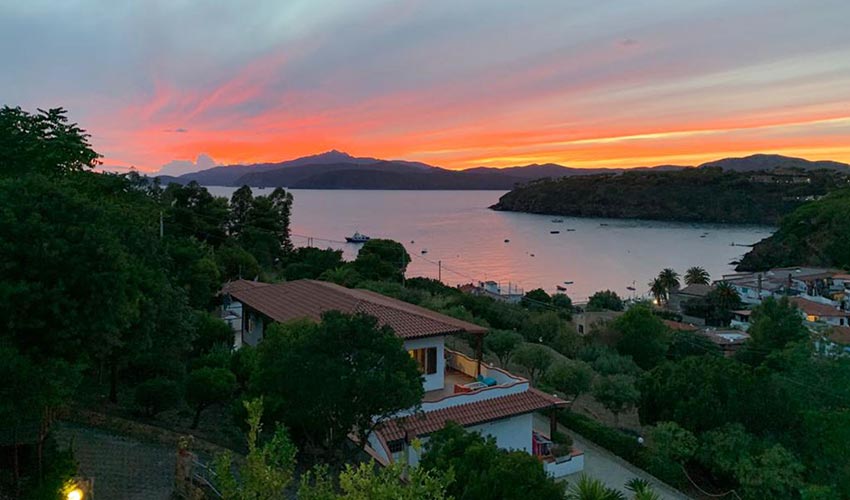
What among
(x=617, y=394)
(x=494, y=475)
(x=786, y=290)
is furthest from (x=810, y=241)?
(x=494, y=475)

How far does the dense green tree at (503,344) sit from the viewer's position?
86.0 ft

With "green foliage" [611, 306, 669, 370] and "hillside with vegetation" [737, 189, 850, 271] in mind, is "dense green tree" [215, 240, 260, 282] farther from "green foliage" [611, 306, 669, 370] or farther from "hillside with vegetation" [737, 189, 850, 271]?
"hillside with vegetation" [737, 189, 850, 271]

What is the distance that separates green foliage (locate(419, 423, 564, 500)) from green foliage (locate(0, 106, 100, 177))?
13724 millimetres

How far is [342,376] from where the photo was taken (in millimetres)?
10242

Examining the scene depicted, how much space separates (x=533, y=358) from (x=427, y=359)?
896 centimetres

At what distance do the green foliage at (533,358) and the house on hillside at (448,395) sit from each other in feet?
19.2

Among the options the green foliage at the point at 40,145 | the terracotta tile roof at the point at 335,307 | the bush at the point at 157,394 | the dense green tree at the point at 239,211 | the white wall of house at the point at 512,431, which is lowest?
the white wall of house at the point at 512,431

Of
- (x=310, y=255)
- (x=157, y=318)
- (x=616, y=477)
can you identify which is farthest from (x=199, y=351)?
(x=310, y=255)

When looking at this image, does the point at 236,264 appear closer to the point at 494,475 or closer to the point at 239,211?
the point at 239,211

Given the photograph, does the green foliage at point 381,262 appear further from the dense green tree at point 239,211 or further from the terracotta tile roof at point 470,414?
the terracotta tile roof at point 470,414

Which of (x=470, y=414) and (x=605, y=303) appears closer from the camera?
(x=470, y=414)

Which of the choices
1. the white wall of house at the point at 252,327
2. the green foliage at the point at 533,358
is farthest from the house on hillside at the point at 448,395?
the green foliage at the point at 533,358

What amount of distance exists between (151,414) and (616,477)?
11.9 m

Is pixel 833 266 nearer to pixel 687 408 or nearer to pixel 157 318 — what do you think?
pixel 687 408
